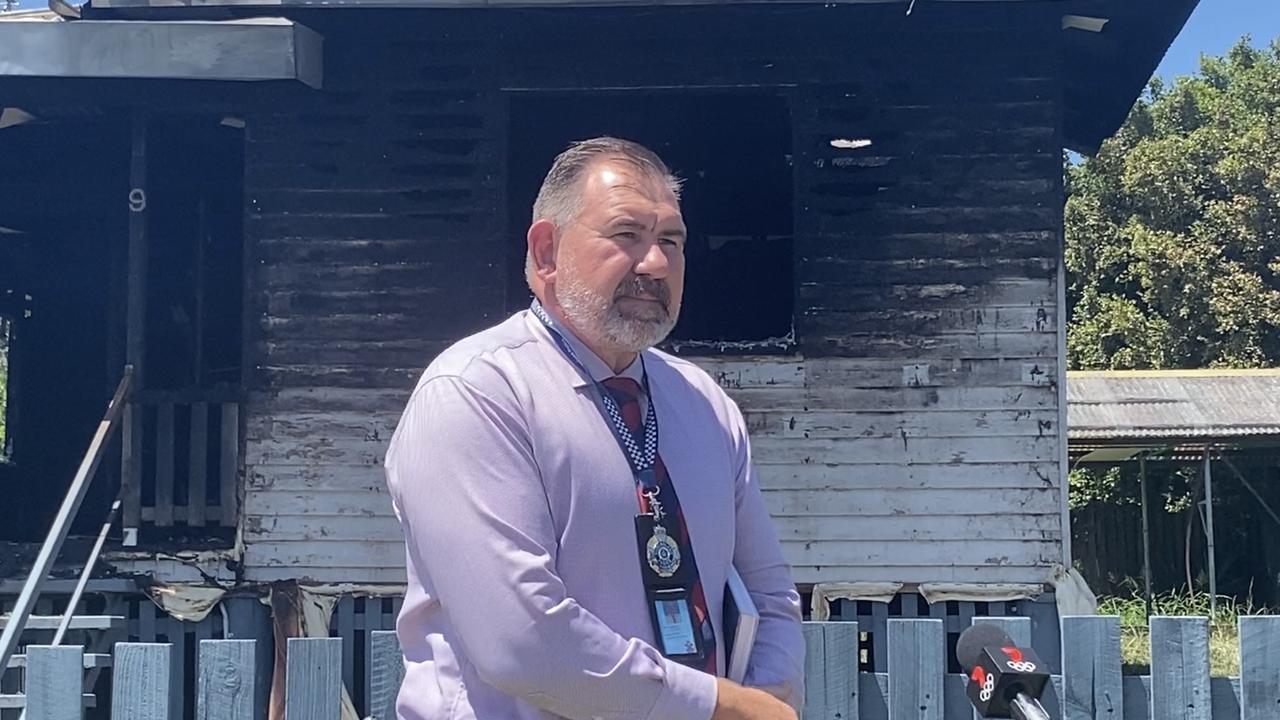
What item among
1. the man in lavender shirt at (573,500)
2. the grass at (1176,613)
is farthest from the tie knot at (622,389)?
the grass at (1176,613)

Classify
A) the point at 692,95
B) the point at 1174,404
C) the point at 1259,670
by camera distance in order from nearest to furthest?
the point at 1259,670 < the point at 692,95 < the point at 1174,404

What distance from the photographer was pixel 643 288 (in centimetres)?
224

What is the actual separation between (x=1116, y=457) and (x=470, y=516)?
48.5 ft

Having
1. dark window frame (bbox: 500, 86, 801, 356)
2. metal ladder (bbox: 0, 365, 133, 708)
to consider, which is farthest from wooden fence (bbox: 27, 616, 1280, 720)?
dark window frame (bbox: 500, 86, 801, 356)

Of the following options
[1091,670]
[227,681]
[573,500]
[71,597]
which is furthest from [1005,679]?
[71,597]

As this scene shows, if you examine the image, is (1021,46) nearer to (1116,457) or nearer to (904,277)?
(904,277)

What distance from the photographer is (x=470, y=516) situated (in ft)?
6.51

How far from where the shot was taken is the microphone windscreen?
2037 mm

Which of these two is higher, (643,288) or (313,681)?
(643,288)

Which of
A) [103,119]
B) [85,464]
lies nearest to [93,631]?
[85,464]

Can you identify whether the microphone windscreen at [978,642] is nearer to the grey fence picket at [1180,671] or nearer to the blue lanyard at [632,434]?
the blue lanyard at [632,434]

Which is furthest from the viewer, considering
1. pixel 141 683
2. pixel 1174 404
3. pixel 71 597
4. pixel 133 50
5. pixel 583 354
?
pixel 1174 404

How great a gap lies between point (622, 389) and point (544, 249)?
11.3 inches

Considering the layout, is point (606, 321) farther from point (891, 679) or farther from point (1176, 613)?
point (1176, 613)
